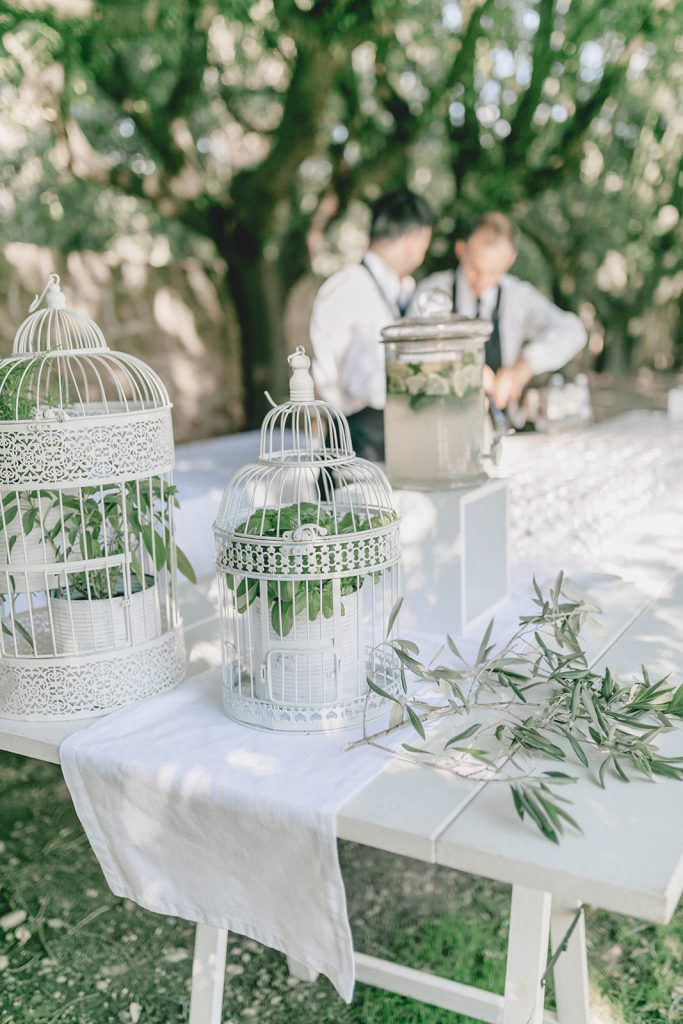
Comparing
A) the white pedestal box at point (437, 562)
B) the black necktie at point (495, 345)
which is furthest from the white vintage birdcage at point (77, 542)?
the black necktie at point (495, 345)

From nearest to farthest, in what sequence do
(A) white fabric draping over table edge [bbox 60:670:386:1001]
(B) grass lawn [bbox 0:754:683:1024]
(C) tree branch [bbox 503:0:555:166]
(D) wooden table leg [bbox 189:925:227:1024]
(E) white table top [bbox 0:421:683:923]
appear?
(E) white table top [bbox 0:421:683:923], (A) white fabric draping over table edge [bbox 60:670:386:1001], (D) wooden table leg [bbox 189:925:227:1024], (B) grass lawn [bbox 0:754:683:1024], (C) tree branch [bbox 503:0:555:166]

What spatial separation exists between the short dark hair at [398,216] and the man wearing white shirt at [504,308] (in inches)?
12.7

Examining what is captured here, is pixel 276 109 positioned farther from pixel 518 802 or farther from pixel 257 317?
pixel 518 802

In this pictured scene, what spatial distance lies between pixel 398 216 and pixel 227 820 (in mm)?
1755

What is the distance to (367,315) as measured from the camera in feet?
7.42

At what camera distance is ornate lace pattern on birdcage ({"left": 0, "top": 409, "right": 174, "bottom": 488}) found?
1168 mm

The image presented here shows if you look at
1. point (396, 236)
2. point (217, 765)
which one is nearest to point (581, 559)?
point (396, 236)

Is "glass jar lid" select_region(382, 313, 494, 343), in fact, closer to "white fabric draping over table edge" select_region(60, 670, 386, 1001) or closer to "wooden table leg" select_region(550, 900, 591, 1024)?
"white fabric draping over table edge" select_region(60, 670, 386, 1001)

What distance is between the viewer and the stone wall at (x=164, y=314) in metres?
3.58

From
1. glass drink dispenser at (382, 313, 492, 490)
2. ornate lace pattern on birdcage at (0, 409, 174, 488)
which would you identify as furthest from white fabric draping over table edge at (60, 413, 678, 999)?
glass drink dispenser at (382, 313, 492, 490)

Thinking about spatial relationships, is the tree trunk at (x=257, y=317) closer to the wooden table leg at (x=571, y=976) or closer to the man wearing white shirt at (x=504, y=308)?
the man wearing white shirt at (x=504, y=308)

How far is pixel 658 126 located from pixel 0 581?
20.1 feet

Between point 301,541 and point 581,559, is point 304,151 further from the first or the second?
point 301,541

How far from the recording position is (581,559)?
2.08m
